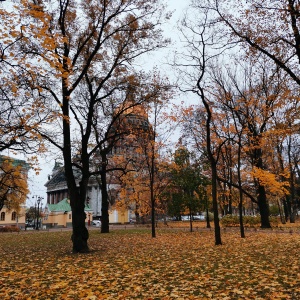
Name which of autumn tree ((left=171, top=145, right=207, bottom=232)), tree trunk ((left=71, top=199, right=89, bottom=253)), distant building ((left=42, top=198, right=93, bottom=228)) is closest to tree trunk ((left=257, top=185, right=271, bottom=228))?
autumn tree ((left=171, top=145, right=207, bottom=232))

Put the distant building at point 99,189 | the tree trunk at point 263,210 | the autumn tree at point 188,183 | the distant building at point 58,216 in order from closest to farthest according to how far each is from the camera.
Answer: the distant building at point 99,189
the tree trunk at point 263,210
the autumn tree at point 188,183
the distant building at point 58,216

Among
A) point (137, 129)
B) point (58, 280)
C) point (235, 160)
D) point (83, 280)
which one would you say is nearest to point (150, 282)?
point (83, 280)

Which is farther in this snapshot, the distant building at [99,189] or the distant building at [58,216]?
the distant building at [58,216]

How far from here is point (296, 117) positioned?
12406 millimetres

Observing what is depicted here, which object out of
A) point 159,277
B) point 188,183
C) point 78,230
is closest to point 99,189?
point 188,183

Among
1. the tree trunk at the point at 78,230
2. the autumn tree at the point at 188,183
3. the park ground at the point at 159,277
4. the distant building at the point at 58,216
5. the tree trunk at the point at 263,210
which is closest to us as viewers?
the park ground at the point at 159,277

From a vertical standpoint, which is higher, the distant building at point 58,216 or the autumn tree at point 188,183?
the autumn tree at point 188,183

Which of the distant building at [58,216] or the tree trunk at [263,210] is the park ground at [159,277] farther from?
the distant building at [58,216]

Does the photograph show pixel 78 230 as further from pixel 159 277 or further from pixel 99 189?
pixel 99 189

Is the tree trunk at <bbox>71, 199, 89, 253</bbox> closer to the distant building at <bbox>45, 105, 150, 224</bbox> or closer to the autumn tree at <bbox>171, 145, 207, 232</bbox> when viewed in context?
the distant building at <bbox>45, 105, 150, 224</bbox>

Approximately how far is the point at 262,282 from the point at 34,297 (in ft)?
14.7

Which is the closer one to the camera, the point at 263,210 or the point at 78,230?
the point at 78,230

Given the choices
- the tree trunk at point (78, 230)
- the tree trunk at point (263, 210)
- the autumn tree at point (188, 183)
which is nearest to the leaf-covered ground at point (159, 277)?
the tree trunk at point (78, 230)

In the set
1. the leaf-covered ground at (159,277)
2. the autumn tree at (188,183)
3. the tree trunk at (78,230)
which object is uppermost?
the autumn tree at (188,183)
